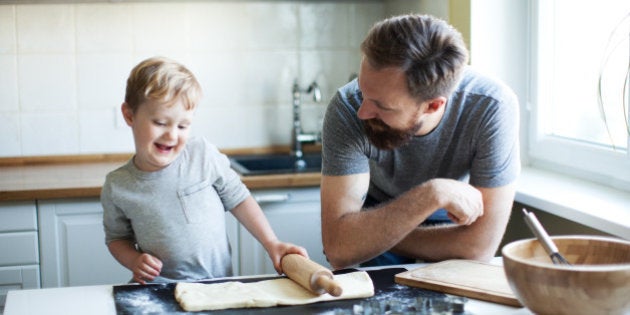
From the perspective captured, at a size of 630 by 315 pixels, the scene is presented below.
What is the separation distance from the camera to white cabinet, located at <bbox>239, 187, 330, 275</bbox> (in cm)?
298

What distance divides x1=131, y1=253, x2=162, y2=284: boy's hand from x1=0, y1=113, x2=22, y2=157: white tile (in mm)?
1714

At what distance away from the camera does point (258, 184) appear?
290 cm

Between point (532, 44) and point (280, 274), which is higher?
point (532, 44)

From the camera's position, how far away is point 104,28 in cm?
334

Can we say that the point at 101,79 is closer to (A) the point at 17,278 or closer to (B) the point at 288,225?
(A) the point at 17,278

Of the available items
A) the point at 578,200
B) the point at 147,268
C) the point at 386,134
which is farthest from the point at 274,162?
the point at 147,268

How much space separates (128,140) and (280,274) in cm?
177

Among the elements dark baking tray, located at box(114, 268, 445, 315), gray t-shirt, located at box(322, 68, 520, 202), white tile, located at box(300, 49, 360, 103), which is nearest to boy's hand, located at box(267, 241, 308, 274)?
dark baking tray, located at box(114, 268, 445, 315)

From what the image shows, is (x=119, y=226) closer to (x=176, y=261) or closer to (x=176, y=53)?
(x=176, y=261)

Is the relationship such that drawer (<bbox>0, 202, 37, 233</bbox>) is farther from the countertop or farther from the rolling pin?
the rolling pin

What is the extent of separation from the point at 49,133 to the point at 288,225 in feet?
3.46

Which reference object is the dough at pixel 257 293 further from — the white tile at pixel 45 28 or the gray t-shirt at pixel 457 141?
the white tile at pixel 45 28

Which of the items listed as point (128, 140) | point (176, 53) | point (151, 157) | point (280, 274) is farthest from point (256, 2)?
point (280, 274)

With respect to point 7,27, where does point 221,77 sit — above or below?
below
